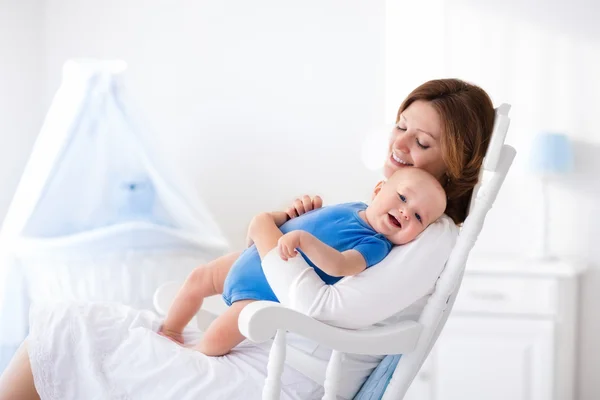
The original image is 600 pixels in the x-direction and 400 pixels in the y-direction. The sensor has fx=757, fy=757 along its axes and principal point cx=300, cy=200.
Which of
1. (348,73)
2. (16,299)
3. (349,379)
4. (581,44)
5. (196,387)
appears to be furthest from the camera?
(348,73)

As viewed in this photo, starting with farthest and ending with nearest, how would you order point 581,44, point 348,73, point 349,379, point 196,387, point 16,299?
point 348,73, point 581,44, point 16,299, point 349,379, point 196,387

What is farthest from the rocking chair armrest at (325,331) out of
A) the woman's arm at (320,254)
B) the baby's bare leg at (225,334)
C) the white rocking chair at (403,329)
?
the baby's bare leg at (225,334)

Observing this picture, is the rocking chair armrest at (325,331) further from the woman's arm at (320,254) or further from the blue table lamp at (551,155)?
the blue table lamp at (551,155)

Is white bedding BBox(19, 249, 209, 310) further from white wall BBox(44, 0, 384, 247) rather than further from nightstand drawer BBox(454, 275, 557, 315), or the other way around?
nightstand drawer BBox(454, 275, 557, 315)

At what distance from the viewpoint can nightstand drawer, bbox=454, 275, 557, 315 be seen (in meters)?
3.12

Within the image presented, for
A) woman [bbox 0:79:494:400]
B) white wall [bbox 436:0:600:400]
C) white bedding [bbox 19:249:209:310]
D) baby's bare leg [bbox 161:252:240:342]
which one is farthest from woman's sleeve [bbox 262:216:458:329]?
white wall [bbox 436:0:600:400]

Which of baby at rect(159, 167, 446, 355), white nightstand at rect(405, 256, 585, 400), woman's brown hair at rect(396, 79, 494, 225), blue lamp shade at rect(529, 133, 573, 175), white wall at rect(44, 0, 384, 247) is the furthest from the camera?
white wall at rect(44, 0, 384, 247)

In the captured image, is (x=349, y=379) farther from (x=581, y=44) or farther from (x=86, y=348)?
(x=581, y=44)

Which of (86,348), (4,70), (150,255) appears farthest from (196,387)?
(4,70)

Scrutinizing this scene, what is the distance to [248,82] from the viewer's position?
4.11 metres

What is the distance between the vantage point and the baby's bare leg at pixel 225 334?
5.00ft

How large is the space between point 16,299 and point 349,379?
195 cm

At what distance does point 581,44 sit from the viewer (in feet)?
11.5

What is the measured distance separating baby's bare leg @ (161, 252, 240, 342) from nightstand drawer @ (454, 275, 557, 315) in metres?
1.67
